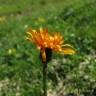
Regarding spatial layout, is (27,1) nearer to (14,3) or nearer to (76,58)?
(14,3)

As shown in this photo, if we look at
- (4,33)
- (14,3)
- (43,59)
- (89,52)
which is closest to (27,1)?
(14,3)

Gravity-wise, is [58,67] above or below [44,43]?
below

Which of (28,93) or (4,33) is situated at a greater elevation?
(4,33)

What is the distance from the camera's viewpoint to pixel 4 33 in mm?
12766

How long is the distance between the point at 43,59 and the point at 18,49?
439 centimetres

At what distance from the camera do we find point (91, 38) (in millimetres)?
8680

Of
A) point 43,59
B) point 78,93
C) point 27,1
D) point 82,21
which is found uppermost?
point 27,1

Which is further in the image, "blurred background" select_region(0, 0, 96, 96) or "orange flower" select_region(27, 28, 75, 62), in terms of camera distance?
"blurred background" select_region(0, 0, 96, 96)

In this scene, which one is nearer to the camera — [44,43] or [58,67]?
[44,43]

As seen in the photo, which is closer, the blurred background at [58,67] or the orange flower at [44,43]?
the orange flower at [44,43]

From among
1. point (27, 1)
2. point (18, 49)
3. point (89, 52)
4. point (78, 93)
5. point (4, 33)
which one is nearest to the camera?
point (78, 93)

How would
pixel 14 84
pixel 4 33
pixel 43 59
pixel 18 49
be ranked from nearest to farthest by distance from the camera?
pixel 43 59 < pixel 14 84 < pixel 18 49 < pixel 4 33

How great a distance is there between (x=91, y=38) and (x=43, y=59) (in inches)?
148

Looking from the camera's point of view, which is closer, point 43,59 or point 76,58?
point 43,59
